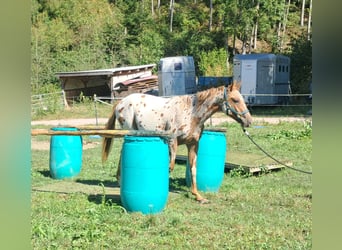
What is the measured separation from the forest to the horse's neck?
16974 millimetres

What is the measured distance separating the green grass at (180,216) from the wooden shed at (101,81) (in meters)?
13.6

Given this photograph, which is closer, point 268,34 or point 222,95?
point 222,95

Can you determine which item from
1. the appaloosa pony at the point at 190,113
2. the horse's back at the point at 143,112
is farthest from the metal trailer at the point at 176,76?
the appaloosa pony at the point at 190,113

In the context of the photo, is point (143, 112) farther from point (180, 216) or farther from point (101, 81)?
point (101, 81)

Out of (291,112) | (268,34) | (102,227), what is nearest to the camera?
(102,227)

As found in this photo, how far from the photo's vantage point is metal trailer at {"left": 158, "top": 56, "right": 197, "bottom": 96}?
19969mm

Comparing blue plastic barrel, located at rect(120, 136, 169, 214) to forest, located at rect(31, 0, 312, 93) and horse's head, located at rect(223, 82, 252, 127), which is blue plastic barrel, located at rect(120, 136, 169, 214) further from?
forest, located at rect(31, 0, 312, 93)

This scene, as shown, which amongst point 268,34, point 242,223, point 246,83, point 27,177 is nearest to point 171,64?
point 246,83

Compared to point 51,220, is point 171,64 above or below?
above

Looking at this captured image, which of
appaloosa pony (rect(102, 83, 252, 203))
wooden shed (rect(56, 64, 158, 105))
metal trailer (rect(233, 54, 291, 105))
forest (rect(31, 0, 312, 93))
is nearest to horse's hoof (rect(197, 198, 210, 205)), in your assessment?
appaloosa pony (rect(102, 83, 252, 203))
